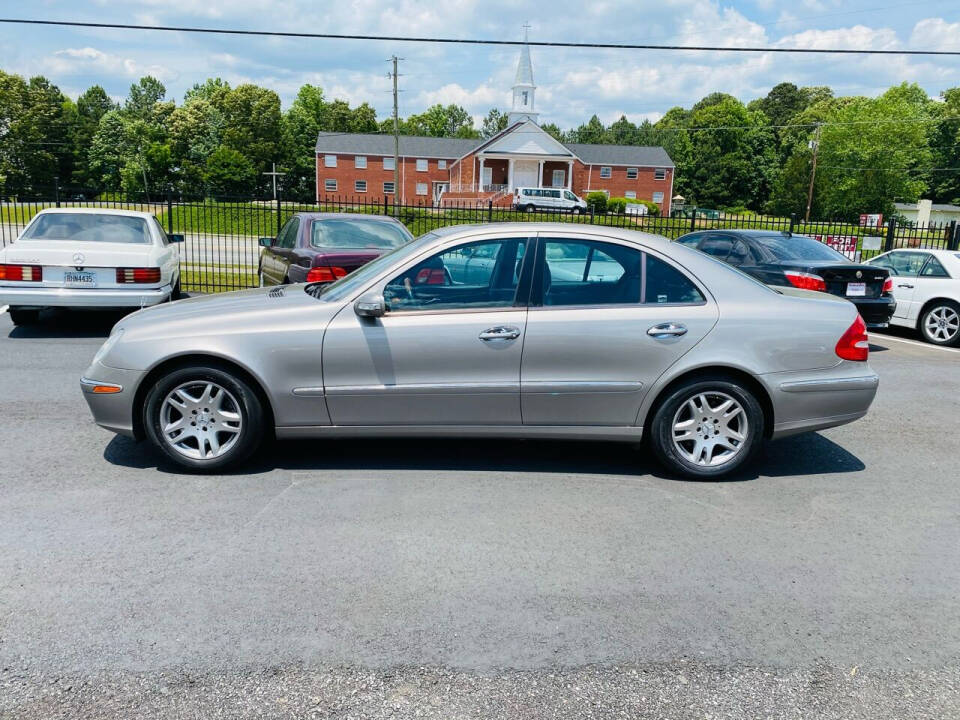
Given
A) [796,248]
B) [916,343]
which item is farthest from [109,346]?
[916,343]

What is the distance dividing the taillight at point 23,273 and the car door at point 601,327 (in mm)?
7137

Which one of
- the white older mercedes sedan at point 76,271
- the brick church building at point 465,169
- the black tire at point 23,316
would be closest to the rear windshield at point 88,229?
the white older mercedes sedan at point 76,271

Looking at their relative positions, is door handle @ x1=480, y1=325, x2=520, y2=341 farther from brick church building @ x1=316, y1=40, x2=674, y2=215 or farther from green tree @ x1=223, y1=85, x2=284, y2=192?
green tree @ x1=223, y1=85, x2=284, y2=192

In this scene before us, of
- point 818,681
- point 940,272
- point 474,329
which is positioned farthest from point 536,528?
point 940,272

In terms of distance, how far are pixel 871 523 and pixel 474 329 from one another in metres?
2.63

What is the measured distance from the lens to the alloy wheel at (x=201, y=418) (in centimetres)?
487

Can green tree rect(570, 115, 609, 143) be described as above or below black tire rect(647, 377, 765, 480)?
above

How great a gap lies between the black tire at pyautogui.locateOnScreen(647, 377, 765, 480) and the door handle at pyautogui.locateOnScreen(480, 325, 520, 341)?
3.57ft

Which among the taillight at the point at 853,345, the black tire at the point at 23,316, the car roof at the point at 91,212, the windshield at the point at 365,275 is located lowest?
the black tire at the point at 23,316

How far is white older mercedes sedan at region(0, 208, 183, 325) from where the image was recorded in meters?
9.25

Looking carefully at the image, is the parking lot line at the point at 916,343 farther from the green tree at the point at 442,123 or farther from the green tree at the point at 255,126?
the green tree at the point at 442,123

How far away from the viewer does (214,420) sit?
16.1 ft

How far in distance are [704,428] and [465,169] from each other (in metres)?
63.4

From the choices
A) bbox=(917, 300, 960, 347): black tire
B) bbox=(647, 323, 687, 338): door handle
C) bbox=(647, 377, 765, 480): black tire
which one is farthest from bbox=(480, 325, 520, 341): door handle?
bbox=(917, 300, 960, 347): black tire
